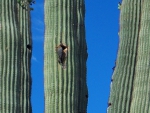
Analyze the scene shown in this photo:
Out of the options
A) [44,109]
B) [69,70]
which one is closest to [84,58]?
[69,70]

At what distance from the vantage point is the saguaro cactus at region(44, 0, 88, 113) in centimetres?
977

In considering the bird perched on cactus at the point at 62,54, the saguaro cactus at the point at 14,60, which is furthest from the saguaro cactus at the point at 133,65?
the saguaro cactus at the point at 14,60

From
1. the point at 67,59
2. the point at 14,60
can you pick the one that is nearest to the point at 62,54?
the point at 67,59

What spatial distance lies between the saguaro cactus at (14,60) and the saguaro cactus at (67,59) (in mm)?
468

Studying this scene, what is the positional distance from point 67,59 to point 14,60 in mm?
876

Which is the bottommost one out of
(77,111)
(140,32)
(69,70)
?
(77,111)

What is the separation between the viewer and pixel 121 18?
10758mm

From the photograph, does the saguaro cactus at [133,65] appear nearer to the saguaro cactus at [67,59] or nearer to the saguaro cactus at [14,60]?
the saguaro cactus at [67,59]

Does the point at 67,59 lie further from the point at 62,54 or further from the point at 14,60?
the point at 14,60

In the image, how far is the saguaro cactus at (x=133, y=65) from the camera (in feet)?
33.1

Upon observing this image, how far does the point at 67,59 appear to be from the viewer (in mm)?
9938

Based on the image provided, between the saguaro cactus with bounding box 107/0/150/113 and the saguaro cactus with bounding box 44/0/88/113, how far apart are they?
2.00 feet

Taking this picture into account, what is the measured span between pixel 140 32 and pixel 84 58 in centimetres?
107

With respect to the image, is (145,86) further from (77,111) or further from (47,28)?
(47,28)
